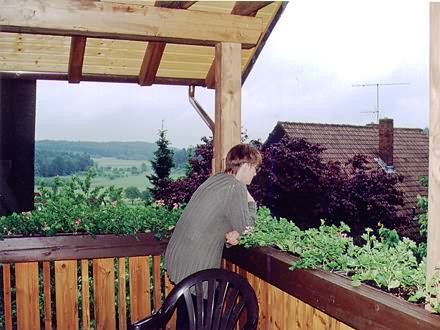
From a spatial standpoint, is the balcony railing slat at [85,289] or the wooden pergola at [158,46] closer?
the wooden pergola at [158,46]

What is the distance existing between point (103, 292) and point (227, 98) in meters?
1.61

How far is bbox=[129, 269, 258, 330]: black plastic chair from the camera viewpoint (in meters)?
2.02

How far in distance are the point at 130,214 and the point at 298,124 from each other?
426 inches

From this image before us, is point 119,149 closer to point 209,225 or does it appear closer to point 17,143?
point 17,143

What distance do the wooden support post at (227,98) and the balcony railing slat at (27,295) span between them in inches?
58.1

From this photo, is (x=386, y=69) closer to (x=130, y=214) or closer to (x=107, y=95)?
(x=107, y=95)

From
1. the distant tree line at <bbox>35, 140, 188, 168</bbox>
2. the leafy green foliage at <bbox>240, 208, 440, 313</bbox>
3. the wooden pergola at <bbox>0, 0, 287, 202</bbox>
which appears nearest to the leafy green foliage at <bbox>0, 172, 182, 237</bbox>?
the wooden pergola at <bbox>0, 0, 287, 202</bbox>

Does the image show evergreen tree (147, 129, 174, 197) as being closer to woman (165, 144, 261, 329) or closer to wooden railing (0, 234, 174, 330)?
wooden railing (0, 234, 174, 330)

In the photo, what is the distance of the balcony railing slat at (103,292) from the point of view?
344 cm

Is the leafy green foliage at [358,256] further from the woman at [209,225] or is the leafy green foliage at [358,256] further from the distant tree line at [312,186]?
the distant tree line at [312,186]

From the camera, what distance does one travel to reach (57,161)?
29.8ft

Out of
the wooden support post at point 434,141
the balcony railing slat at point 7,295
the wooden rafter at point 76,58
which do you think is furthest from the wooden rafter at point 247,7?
the balcony railing slat at point 7,295

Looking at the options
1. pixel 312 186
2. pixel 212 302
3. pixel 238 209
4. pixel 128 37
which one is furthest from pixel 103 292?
pixel 312 186

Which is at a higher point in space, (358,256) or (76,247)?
(358,256)
